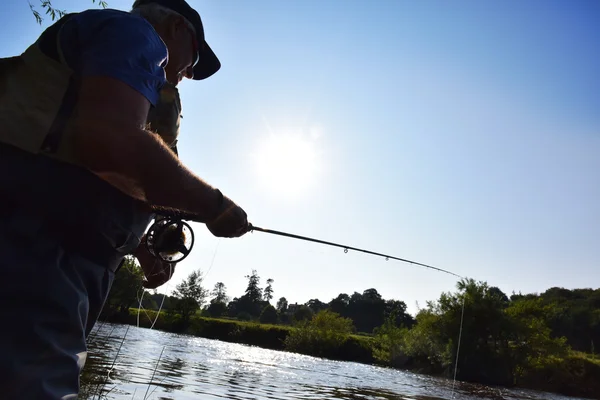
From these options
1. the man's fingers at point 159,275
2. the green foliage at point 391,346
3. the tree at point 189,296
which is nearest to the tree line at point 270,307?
the tree at point 189,296

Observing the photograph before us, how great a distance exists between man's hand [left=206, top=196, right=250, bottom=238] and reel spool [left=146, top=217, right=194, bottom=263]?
0.47 metres

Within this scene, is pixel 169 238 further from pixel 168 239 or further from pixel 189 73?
pixel 189 73

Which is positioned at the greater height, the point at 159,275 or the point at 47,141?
the point at 47,141

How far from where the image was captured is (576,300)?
297ft

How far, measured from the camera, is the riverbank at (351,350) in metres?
26.5

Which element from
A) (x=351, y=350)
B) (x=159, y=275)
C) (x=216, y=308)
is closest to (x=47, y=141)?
(x=159, y=275)

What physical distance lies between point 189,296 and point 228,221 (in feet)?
171

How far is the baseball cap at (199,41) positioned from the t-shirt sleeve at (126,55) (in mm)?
663

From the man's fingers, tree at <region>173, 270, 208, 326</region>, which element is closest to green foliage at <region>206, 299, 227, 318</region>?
tree at <region>173, 270, 208, 326</region>

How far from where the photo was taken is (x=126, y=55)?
1300 millimetres

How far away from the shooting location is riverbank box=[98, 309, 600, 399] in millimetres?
26531

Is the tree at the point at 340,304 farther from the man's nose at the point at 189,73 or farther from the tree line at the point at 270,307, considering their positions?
the man's nose at the point at 189,73

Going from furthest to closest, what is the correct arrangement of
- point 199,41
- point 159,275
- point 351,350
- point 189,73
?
point 351,350, point 159,275, point 189,73, point 199,41

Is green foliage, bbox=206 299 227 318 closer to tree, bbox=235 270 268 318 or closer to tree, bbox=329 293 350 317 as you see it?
tree, bbox=235 270 268 318
